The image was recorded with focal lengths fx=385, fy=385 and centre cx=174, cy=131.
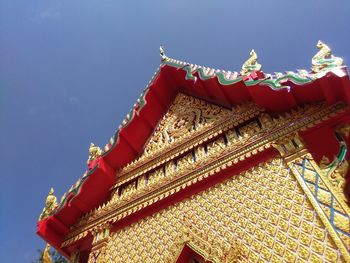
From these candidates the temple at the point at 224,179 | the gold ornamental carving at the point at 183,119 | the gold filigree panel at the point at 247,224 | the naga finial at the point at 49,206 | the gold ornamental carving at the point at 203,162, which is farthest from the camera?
the gold ornamental carving at the point at 183,119

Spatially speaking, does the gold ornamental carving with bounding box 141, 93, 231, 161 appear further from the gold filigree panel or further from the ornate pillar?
the ornate pillar

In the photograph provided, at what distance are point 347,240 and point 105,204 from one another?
3826mm

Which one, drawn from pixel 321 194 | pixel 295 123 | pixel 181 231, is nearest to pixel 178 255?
pixel 181 231

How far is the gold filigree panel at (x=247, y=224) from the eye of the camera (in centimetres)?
373

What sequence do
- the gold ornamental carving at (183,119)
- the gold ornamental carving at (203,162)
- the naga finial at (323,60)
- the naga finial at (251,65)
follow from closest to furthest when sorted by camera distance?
the naga finial at (323,60)
the gold ornamental carving at (203,162)
the naga finial at (251,65)
the gold ornamental carving at (183,119)

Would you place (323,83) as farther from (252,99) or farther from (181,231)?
(181,231)

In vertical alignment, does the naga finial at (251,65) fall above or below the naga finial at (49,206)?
above

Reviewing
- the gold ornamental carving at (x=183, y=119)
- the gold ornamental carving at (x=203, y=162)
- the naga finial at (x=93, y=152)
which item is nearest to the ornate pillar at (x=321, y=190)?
the gold ornamental carving at (x=203, y=162)

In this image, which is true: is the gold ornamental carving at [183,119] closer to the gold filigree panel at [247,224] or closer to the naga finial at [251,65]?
the naga finial at [251,65]

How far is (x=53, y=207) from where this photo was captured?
6.15m

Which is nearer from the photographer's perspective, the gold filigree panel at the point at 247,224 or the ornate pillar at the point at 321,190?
the ornate pillar at the point at 321,190

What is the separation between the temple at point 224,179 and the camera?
395cm

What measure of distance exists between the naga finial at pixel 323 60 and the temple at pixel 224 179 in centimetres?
2


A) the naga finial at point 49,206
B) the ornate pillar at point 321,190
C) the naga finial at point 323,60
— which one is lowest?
the naga finial at point 49,206
